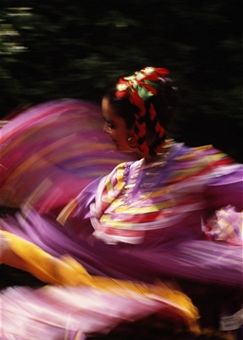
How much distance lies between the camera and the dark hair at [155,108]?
2.30 meters

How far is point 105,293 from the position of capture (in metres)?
2.22

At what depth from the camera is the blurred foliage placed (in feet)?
12.8

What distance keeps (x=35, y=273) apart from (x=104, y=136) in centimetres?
62

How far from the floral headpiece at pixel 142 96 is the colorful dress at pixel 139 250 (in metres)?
0.09

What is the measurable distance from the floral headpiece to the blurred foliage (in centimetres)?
154

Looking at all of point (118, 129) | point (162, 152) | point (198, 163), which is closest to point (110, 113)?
point (118, 129)

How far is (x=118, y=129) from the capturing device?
7.70 feet

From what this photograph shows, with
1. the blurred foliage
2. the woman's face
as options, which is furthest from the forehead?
the blurred foliage

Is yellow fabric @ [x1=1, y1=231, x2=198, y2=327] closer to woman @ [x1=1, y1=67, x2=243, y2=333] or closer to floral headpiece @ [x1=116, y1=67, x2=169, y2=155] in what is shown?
woman @ [x1=1, y1=67, x2=243, y2=333]

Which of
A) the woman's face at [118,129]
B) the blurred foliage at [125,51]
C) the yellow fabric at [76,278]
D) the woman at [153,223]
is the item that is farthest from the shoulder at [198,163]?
the blurred foliage at [125,51]

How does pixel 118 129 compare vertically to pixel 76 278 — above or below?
above

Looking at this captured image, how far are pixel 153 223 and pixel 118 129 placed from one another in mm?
317

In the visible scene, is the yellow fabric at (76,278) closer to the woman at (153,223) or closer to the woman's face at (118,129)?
the woman at (153,223)

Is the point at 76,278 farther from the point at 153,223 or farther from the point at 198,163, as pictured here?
the point at 198,163
